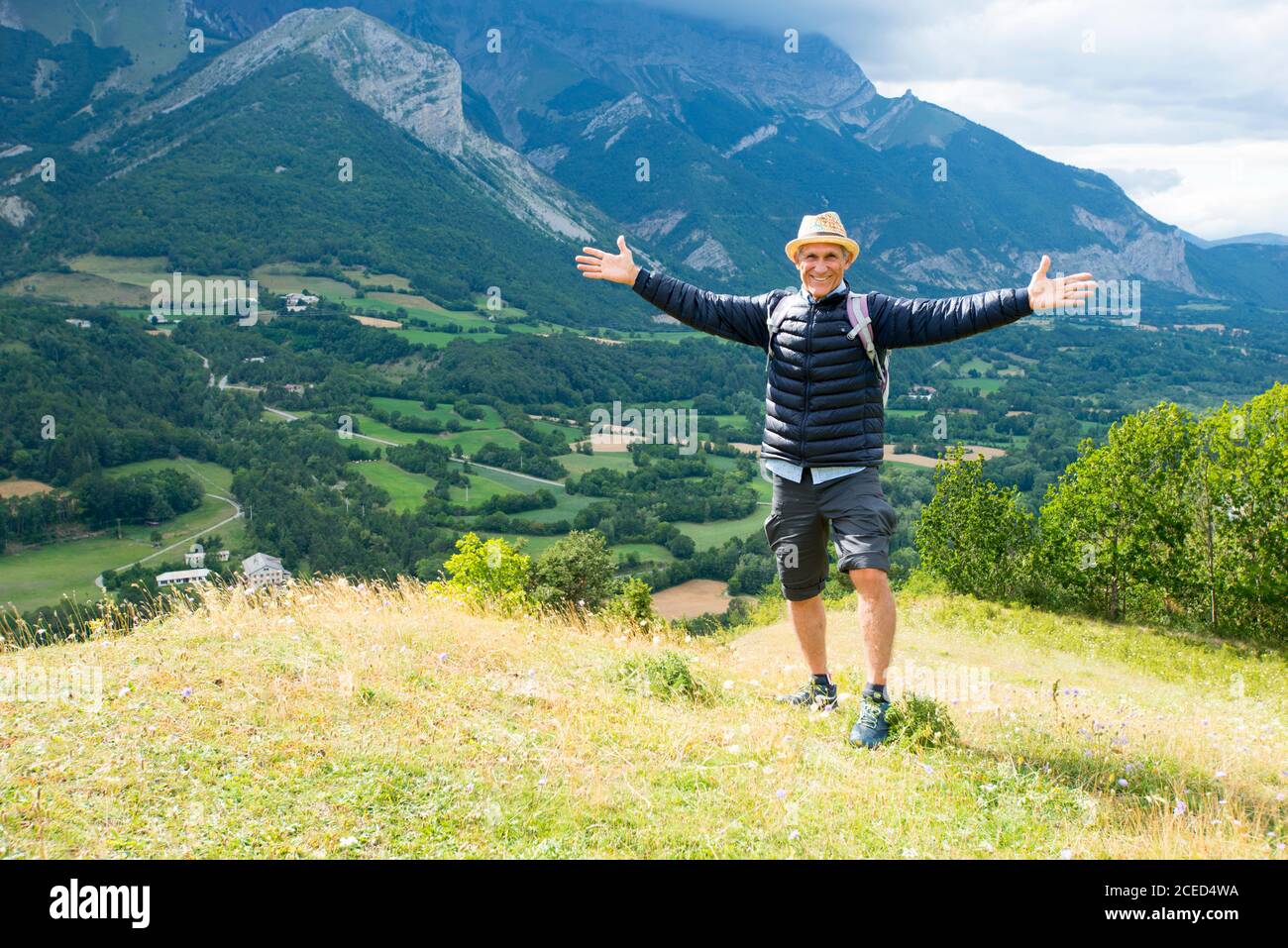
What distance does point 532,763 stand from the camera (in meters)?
5.09

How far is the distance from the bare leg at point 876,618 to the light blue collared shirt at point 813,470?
2.12 ft

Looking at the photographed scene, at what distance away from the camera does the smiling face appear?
6.00 m

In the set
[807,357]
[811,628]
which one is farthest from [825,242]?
[811,628]

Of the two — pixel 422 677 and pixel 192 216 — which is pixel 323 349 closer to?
pixel 192 216

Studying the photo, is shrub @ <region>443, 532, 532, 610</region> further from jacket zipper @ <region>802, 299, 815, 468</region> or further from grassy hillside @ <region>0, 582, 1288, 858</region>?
jacket zipper @ <region>802, 299, 815, 468</region>

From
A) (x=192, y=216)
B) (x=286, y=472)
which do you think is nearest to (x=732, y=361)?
(x=286, y=472)

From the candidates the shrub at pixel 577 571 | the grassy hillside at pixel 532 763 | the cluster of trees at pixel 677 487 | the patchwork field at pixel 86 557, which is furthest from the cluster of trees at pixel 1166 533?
the cluster of trees at pixel 677 487

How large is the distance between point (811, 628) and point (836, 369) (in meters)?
1.93

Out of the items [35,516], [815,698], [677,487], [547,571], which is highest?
[815,698]

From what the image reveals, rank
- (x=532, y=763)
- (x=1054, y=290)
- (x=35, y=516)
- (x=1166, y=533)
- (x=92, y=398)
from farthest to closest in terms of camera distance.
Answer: (x=92, y=398), (x=35, y=516), (x=1166, y=533), (x=1054, y=290), (x=532, y=763)

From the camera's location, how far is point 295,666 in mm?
6414

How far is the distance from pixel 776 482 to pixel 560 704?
2.15 metres
